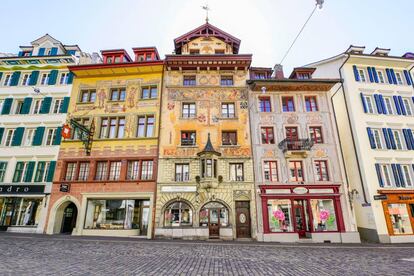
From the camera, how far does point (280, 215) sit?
1755 centimetres

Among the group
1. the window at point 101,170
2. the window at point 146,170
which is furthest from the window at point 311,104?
the window at point 101,170

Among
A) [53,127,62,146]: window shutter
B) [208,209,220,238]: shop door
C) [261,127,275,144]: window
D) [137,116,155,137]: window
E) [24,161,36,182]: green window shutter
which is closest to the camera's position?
[208,209,220,238]: shop door

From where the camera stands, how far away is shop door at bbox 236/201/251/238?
17.2 metres

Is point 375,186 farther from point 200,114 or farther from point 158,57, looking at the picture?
point 158,57

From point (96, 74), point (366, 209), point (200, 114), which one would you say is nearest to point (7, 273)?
point (200, 114)

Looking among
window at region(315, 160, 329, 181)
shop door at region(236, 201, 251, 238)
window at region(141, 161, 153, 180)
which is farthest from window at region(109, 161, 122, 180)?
window at region(315, 160, 329, 181)

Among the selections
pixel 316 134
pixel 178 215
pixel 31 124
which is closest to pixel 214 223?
pixel 178 215

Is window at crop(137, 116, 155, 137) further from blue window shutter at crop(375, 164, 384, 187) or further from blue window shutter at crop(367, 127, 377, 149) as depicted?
blue window shutter at crop(375, 164, 384, 187)

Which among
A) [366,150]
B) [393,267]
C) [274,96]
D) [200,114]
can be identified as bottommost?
[393,267]

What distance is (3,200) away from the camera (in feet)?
63.7

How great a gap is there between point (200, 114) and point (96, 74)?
1193 cm

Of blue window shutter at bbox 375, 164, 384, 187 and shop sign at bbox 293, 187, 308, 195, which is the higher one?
blue window shutter at bbox 375, 164, 384, 187

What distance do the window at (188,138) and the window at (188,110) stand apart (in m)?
1.72

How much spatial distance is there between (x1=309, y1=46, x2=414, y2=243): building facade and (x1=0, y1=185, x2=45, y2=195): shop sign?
28.1 meters
